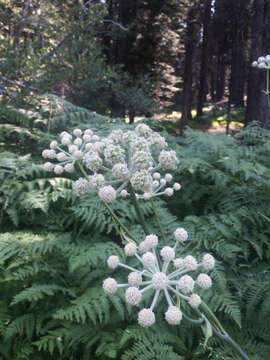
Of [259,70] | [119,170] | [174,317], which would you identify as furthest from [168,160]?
[259,70]

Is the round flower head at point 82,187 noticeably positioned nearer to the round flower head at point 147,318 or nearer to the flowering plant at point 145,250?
the flowering plant at point 145,250

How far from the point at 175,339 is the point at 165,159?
147 centimetres

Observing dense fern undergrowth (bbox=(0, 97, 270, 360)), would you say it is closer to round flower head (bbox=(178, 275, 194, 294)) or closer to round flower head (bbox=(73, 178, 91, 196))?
round flower head (bbox=(178, 275, 194, 294))

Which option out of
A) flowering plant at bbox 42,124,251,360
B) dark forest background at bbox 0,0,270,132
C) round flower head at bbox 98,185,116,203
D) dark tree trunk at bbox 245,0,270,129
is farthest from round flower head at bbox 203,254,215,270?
dark tree trunk at bbox 245,0,270,129

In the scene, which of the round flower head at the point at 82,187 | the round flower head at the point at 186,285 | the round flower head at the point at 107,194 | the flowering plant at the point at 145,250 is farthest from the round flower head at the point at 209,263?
the round flower head at the point at 82,187

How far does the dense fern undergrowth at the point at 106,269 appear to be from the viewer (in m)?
2.20

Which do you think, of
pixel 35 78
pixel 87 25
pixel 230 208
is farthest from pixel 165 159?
pixel 87 25

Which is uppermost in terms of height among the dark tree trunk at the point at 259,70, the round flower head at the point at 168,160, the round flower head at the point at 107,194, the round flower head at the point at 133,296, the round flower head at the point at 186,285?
the dark tree trunk at the point at 259,70

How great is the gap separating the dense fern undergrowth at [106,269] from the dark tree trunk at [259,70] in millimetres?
5390

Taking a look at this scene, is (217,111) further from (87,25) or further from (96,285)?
(96,285)

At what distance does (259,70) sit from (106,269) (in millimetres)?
9748

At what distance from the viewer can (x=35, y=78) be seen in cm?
612

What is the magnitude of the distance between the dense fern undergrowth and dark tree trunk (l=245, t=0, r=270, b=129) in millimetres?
5390

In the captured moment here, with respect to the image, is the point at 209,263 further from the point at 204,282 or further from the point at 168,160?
the point at 168,160
